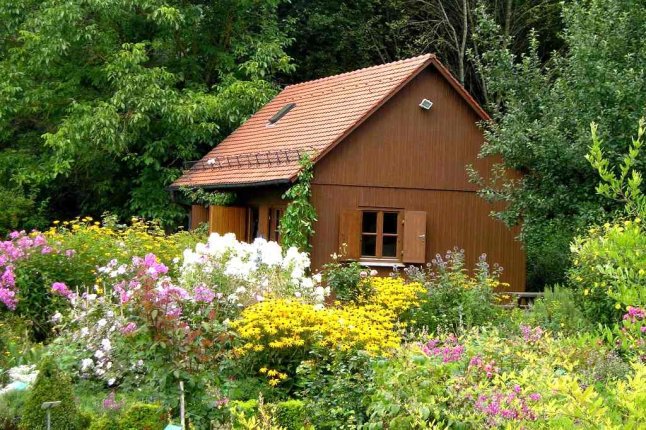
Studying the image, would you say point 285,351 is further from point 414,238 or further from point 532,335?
point 414,238

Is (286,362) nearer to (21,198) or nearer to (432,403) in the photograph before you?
(432,403)

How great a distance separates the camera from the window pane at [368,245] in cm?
1997

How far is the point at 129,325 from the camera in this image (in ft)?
30.9

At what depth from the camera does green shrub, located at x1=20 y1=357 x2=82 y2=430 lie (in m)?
7.74

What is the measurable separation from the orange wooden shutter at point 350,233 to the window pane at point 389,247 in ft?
2.10

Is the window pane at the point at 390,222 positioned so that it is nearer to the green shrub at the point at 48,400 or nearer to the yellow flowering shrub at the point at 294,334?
the yellow flowering shrub at the point at 294,334

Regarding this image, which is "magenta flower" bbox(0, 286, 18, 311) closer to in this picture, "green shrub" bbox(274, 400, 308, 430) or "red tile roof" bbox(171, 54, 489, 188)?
"green shrub" bbox(274, 400, 308, 430)

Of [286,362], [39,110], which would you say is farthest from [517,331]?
[39,110]

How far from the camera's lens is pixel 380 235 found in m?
20.1

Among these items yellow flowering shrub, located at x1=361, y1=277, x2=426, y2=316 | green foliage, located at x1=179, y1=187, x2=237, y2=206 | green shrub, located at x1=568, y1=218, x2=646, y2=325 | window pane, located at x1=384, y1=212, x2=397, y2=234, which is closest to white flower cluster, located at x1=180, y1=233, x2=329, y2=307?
yellow flowering shrub, located at x1=361, y1=277, x2=426, y2=316

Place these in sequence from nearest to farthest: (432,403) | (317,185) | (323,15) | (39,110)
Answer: (432,403)
(317,185)
(39,110)
(323,15)

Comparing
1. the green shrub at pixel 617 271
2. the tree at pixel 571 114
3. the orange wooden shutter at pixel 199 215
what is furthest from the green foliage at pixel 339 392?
the orange wooden shutter at pixel 199 215

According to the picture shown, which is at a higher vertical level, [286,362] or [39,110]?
[39,110]

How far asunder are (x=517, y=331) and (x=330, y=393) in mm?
3585
